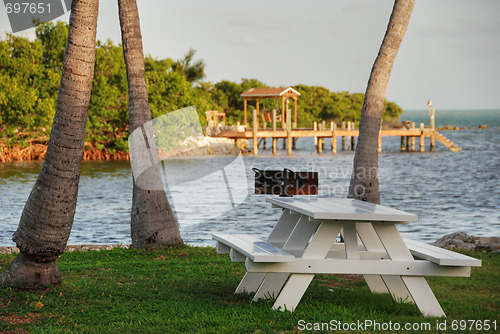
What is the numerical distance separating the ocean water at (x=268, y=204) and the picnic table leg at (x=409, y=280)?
323 inches

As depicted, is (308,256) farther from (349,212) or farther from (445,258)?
(445,258)

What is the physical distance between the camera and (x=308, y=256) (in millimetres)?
5395

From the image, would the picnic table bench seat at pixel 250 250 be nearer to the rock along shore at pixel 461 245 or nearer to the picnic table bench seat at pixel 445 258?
the picnic table bench seat at pixel 445 258

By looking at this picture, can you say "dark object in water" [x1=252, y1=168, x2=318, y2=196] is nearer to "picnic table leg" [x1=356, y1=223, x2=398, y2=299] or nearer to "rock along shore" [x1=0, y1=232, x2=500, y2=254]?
"picnic table leg" [x1=356, y1=223, x2=398, y2=299]

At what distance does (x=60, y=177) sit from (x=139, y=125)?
3.33 metres

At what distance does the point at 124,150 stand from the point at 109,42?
874 centimetres

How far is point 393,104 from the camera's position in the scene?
425 ft

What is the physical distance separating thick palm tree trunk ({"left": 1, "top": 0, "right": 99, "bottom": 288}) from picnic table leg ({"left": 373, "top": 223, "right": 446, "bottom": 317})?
3.07 m

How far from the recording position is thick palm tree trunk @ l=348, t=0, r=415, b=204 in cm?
938

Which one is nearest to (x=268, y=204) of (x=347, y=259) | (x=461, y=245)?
(x=461, y=245)

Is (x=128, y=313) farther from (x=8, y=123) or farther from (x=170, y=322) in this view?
(x=8, y=123)

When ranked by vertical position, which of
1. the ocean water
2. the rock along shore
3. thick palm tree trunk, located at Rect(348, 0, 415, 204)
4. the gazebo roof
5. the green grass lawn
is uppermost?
the gazebo roof

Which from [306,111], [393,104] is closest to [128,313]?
[306,111]

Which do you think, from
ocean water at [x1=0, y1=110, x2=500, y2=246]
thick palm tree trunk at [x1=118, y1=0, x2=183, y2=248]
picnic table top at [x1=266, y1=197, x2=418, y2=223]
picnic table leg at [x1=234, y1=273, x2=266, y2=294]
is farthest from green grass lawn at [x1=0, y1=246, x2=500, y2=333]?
ocean water at [x1=0, y1=110, x2=500, y2=246]
